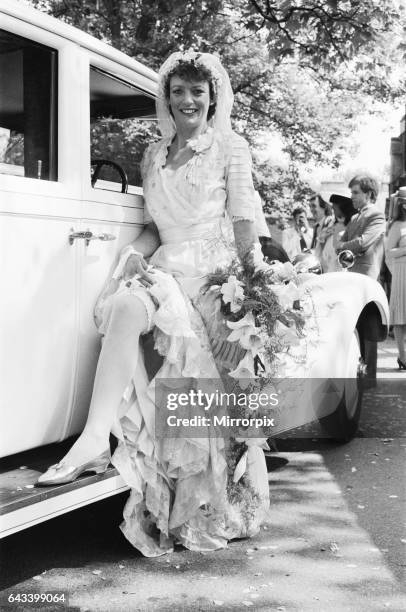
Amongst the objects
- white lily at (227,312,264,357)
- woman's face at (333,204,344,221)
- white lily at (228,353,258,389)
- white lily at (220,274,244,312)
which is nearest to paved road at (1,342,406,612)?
white lily at (228,353,258,389)

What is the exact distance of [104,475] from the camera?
2.87 metres

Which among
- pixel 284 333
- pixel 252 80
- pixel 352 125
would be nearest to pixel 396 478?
pixel 284 333

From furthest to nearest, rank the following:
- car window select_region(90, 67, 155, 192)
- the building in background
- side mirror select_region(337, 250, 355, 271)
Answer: the building in background, side mirror select_region(337, 250, 355, 271), car window select_region(90, 67, 155, 192)

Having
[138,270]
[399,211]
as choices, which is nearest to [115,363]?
[138,270]

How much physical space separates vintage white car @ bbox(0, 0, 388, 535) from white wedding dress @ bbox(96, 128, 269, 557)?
0.17m

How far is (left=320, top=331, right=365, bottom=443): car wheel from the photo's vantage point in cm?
477

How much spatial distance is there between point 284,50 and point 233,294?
21.0ft

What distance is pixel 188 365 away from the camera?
122 inches

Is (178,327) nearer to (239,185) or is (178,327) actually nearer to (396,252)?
(239,185)

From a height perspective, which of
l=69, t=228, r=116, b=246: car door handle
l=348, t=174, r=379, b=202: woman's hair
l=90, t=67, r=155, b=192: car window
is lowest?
l=69, t=228, r=116, b=246: car door handle

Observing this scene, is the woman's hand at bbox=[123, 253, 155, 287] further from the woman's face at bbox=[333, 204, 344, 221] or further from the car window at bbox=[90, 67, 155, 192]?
the woman's face at bbox=[333, 204, 344, 221]

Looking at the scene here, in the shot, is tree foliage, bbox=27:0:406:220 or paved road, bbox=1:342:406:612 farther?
tree foliage, bbox=27:0:406:220

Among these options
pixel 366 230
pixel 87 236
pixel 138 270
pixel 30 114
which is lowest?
pixel 138 270

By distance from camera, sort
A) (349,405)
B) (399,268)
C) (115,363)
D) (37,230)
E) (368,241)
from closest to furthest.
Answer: (37,230) → (115,363) → (349,405) → (368,241) → (399,268)
